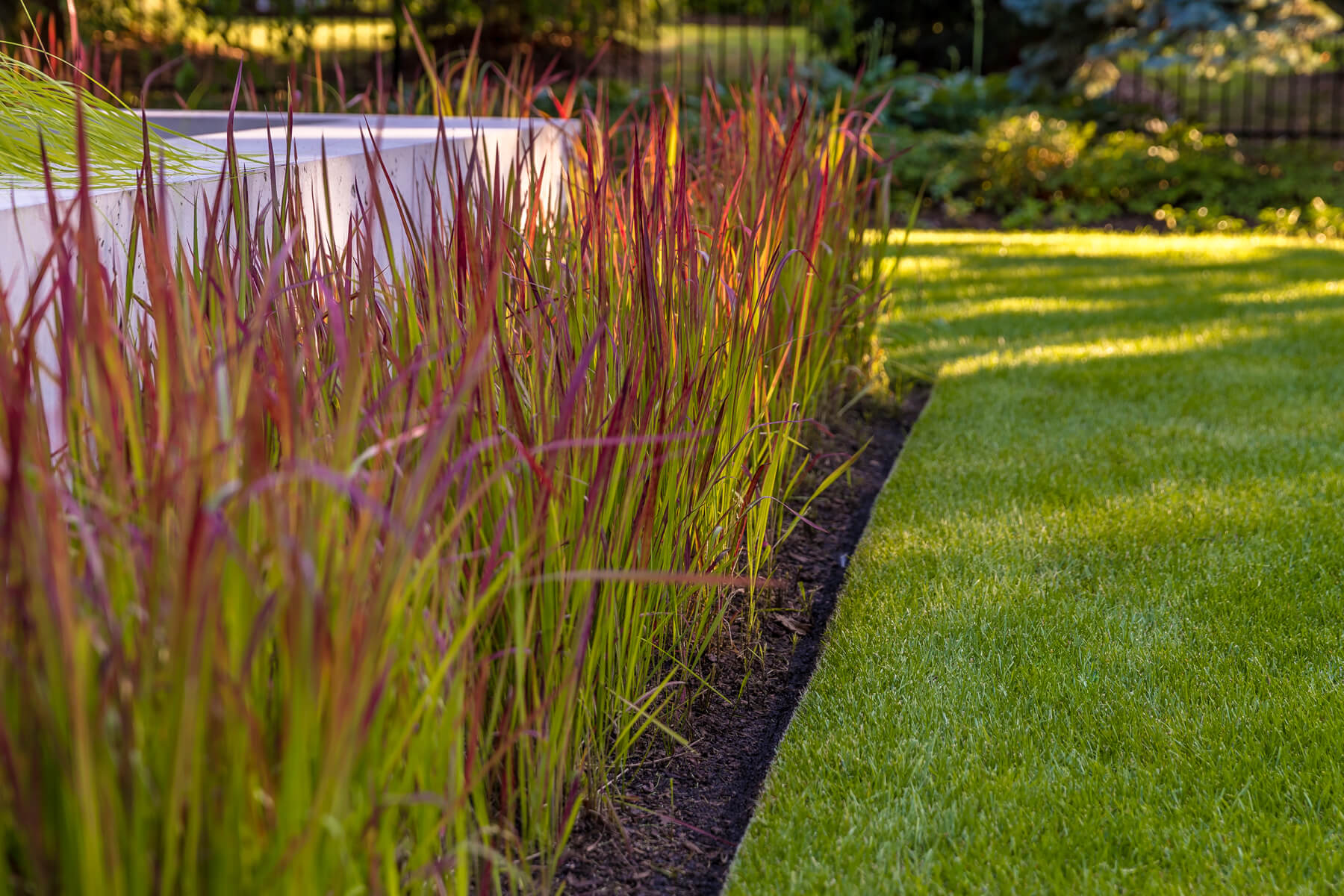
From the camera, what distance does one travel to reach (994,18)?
12.3 metres

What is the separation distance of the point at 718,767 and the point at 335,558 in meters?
1.05

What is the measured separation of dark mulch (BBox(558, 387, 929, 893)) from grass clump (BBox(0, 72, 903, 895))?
67 millimetres

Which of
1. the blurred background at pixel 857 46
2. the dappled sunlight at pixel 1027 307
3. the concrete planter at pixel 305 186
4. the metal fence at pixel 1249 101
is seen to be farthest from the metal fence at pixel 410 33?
the concrete planter at pixel 305 186

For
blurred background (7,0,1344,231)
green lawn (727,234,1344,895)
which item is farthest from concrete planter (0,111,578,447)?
blurred background (7,0,1344,231)

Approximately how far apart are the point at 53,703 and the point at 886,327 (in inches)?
163

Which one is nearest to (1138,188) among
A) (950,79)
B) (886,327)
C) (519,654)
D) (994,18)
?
(950,79)

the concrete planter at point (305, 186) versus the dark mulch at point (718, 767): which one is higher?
the concrete planter at point (305, 186)

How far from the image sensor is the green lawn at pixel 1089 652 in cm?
171

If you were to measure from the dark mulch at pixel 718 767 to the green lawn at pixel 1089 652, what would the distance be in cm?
6

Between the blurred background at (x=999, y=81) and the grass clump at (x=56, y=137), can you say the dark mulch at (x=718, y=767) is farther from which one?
the blurred background at (x=999, y=81)

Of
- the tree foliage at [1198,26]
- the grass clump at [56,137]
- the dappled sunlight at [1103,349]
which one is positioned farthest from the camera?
the tree foliage at [1198,26]

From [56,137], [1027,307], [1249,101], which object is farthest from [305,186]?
[1249,101]

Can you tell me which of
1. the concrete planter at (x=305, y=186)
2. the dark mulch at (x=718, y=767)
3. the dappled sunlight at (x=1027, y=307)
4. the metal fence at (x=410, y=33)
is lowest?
the dark mulch at (x=718, y=767)

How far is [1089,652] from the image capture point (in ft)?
7.39
